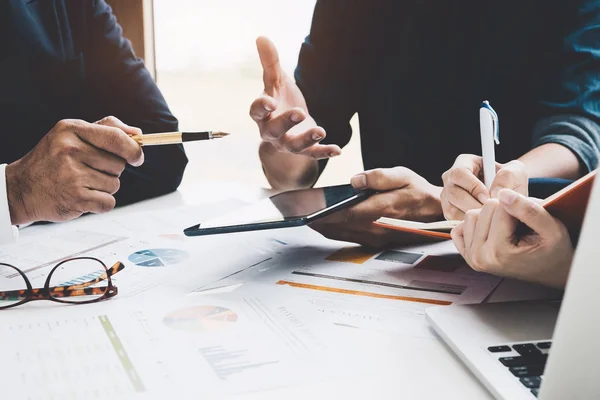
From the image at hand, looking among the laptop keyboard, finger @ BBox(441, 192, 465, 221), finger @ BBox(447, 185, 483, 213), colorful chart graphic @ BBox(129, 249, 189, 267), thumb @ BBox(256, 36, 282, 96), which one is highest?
thumb @ BBox(256, 36, 282, 96)

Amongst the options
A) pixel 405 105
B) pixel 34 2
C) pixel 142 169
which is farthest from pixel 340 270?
pixel 34 2

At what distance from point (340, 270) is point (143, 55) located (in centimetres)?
161

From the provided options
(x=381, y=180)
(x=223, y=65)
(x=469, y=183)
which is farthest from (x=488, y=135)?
(x=223, y=65)

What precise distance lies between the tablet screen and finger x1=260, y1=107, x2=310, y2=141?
14 centimetres

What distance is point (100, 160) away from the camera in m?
0.83

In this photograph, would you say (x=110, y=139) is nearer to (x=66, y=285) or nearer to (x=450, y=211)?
(x=66, y=285)

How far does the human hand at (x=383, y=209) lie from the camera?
0.87 m

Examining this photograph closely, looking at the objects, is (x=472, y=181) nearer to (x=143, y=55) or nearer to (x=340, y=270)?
(x=340, y=270)

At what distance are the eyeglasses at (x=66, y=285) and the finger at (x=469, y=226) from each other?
0.43 meters

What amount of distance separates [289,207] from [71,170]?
0.32 m

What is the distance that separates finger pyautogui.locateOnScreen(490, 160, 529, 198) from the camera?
744mm

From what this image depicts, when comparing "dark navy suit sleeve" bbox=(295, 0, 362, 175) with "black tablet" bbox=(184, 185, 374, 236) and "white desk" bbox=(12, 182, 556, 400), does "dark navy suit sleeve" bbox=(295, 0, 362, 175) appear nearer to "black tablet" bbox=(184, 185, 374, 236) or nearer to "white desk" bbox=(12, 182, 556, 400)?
"black tablet" bbox=(184, 185, 374, 236)

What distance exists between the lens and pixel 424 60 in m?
1.44

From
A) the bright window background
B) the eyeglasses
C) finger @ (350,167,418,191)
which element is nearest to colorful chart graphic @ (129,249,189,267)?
the eyeglasses
